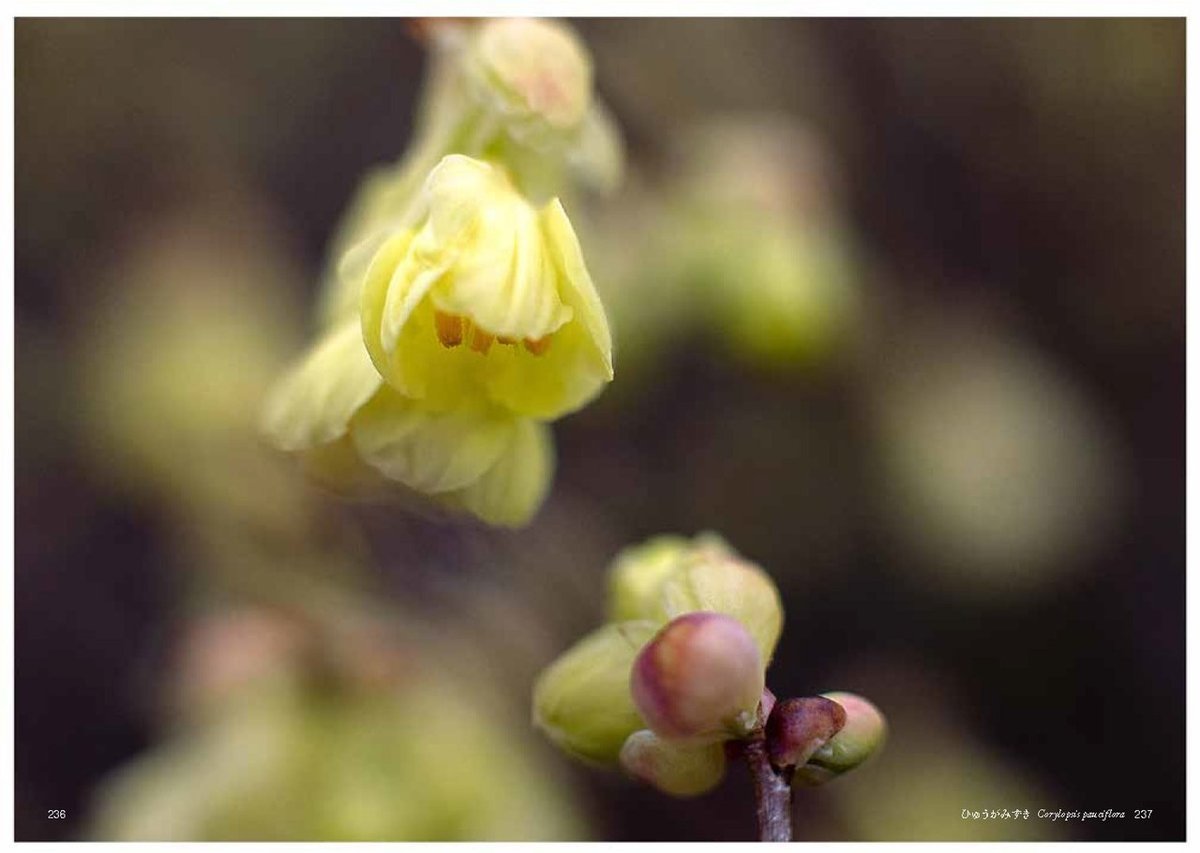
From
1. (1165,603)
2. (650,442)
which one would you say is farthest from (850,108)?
(1165,603)

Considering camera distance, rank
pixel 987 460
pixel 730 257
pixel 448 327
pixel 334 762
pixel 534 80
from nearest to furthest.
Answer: pixel 448 327
pixel 534 80
pixel 334 762
pixel 730 257
pixel 987 460

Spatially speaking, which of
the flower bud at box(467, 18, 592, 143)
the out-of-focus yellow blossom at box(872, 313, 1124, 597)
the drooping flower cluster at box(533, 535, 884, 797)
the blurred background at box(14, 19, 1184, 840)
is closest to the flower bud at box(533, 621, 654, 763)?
the drooping flower cluster at box(533, 535, 884, 797)

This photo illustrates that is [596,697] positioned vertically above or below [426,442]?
below

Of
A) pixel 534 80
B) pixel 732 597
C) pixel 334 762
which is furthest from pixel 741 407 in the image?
pixel 732 597

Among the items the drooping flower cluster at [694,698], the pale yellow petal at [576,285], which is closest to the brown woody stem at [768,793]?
the drooping flower cluster at [694,698]

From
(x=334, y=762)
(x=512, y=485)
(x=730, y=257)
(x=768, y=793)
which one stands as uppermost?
(x=730, y=257)

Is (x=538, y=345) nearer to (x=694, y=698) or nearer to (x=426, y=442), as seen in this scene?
(x=426, y=442)
